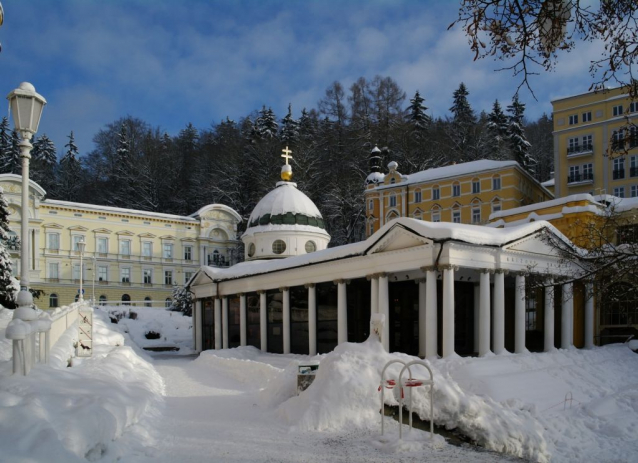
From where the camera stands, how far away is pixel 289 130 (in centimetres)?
7681

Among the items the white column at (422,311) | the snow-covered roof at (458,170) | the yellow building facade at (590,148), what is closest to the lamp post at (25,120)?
the white column at (422,311)

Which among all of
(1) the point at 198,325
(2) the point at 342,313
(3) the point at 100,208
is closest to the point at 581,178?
(2) the point at 342,313

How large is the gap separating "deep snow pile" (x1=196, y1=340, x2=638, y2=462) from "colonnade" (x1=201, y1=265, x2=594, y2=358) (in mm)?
1155

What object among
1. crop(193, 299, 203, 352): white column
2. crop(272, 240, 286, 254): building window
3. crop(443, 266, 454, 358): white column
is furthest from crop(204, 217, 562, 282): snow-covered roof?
crop(193, 299, 203, 352): white column

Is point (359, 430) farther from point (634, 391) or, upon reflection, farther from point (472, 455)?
point (634, 391)

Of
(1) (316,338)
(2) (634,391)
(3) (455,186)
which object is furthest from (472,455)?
(3) (455,186)

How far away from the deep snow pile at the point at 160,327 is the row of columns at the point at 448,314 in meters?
11.8

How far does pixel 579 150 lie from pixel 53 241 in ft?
168

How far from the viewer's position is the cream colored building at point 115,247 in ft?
185

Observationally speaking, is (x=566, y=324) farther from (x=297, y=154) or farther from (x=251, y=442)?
(x=297, y=154)

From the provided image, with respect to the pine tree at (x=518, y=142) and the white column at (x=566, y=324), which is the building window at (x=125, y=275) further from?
the white column at (x=566, y=324)

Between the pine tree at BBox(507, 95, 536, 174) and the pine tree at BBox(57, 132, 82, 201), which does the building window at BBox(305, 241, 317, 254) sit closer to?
the pine tree at BBox(507, 95, 536, 174)

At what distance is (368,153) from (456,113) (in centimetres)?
1449

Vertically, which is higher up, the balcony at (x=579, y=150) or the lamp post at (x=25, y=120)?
the balcony at (x=579, y=150)
